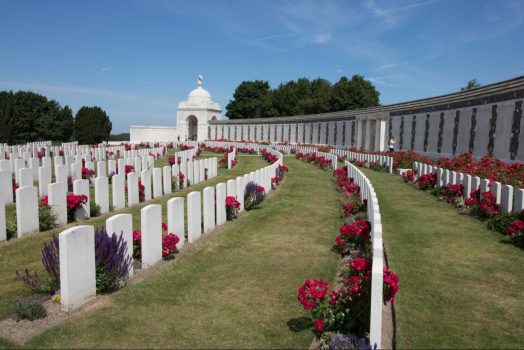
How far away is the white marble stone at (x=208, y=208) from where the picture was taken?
7.44 meters

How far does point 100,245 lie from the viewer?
15.3ft

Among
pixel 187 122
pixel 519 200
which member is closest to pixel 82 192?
pixel 519 200

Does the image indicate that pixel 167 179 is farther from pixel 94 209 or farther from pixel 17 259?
pixel 17 259

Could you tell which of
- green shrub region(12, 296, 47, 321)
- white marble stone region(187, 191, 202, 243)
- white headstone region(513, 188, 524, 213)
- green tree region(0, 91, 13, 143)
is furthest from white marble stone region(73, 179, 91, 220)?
green tree region(0, 91, 13, 143)

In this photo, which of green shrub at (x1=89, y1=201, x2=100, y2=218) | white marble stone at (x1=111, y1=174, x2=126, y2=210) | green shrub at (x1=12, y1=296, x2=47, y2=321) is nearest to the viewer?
green shrub at (x1=12, y1=296, x2=47, y2=321)

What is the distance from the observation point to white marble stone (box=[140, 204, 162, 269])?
547 centimetres

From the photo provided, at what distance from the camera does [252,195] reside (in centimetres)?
1012

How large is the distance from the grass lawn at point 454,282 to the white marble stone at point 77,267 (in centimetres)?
313

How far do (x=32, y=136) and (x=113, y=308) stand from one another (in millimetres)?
55734

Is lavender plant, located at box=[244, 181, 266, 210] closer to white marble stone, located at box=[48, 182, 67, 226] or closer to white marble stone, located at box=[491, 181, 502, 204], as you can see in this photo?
white marble stone, located at box=[48, 182, 67, 226]

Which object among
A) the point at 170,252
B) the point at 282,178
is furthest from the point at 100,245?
the point at 282,178

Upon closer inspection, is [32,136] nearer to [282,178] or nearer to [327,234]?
[282,178]

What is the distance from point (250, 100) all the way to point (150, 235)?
71.3 metres

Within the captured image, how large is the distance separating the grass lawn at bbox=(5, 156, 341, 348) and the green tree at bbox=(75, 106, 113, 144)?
45384 mm
